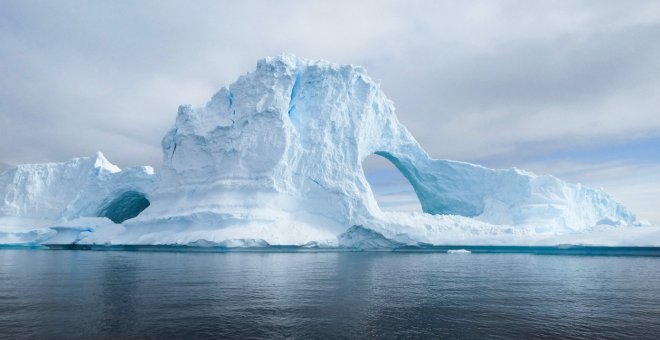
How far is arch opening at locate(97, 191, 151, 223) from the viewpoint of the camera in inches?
1419

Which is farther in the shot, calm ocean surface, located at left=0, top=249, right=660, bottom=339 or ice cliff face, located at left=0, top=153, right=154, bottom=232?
ice cliff face, located at left=0, top=153, right=154, bottom=232

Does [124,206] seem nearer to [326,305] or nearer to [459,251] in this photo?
[459,251]

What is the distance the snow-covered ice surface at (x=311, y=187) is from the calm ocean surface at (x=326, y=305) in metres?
10.7

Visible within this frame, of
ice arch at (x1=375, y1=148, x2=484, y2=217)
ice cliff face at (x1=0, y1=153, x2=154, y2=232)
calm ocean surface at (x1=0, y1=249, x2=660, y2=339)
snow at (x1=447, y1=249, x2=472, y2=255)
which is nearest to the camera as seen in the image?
calm ocean surface at (x1=0, y1=249, x2=660, y2=339)

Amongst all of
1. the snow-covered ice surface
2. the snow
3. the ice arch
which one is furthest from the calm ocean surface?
the ice arch

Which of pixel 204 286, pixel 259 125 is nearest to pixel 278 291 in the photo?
pixel 204 286

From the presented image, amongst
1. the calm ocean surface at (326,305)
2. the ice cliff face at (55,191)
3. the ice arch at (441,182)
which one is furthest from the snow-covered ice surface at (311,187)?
the calm ocean surface at (326,305)

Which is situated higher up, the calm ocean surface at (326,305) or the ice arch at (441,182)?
the ice arch at (441,182)

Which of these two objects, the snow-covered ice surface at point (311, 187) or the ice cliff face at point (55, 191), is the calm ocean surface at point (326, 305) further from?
the ice cliff face at point (55, 191)

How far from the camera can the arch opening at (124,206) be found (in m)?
36.0

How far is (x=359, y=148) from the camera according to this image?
28.5 meters

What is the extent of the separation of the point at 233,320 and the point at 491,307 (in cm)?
490

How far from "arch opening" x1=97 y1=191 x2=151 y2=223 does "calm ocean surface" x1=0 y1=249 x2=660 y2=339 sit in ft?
77.8

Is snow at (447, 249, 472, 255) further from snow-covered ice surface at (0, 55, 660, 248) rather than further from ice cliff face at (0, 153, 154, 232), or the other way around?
ice cliff face at (0, 153, 154, 232)
